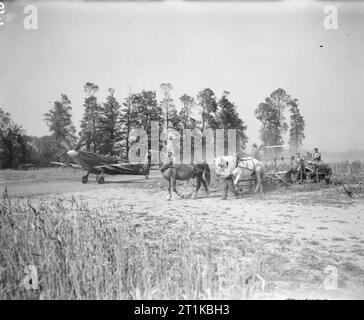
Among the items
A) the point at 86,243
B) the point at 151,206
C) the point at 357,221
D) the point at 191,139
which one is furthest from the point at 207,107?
the point at 86,243

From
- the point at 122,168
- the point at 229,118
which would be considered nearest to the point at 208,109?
the point at 229,118

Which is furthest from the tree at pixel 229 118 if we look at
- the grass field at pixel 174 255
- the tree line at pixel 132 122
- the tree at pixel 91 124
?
the grass field at pixel 174 255

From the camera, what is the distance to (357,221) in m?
6.94

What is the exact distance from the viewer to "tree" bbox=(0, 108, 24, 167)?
100ft

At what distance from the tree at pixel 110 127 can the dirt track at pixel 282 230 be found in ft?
71.7

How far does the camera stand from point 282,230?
6.26 meters

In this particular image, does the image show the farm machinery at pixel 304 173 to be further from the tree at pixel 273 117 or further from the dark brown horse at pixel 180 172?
the tree at pixel 273 117

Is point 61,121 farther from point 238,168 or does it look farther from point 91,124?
point 238,168

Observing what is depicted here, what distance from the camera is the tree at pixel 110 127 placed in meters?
32.4

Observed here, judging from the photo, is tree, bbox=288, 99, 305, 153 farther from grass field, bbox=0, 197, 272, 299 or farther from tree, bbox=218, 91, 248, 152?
grass field, bbox=0, 197, 272, 299

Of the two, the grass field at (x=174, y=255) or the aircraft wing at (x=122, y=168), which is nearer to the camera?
the grass field at (x=174, y=255)

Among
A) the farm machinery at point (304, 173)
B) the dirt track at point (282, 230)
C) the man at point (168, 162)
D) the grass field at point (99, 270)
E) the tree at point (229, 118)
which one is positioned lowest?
the dirt track at point (282, 230)
